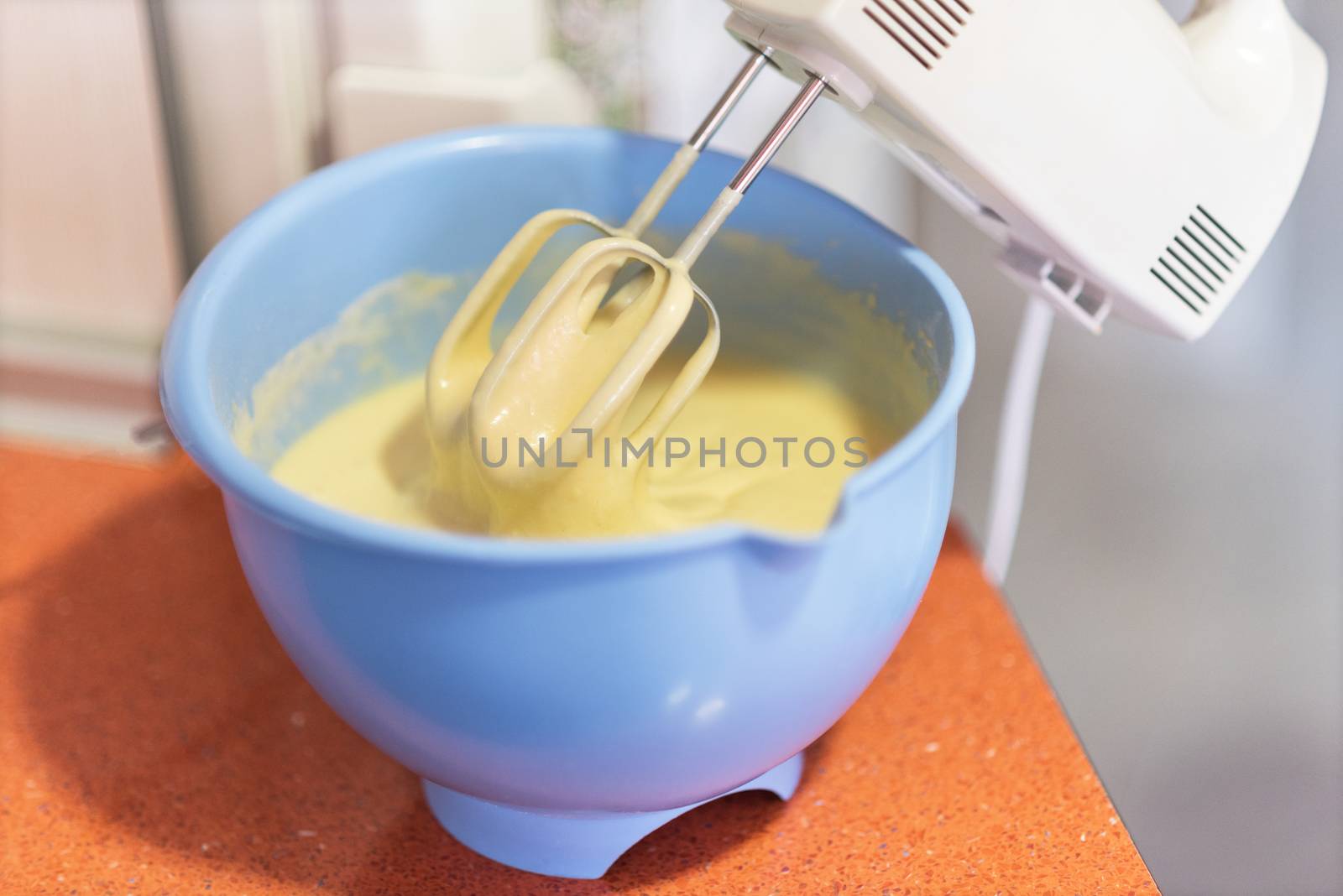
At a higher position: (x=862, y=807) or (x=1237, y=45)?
(x=1237, y=45)

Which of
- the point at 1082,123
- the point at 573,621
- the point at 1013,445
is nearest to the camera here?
the point at 573,621

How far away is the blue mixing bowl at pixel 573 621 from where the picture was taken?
0.40 m

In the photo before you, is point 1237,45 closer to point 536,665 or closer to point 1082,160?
point 1082,160

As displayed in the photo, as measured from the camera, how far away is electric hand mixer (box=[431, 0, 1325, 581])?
493 mm

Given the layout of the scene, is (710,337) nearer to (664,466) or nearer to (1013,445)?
(664,466)

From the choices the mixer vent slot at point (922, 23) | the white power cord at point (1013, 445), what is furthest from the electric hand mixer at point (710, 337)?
the white power cord at point (1013, 445)

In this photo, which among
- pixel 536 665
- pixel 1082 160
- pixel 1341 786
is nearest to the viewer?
pixel 536 665

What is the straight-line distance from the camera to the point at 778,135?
0.54 m

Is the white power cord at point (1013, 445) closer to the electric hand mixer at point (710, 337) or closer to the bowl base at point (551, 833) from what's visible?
the electric hand mixer at point (710, 337)

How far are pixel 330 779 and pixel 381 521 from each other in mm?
184

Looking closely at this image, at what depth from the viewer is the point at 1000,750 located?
598mm

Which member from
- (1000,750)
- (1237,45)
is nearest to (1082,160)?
(1237,45)

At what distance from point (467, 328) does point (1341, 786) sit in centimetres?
58

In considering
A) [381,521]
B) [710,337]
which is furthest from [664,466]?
[381,521]
